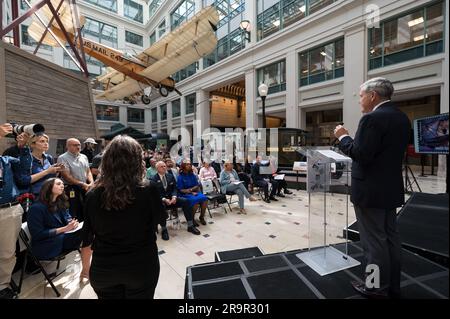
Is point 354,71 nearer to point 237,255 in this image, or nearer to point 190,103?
point 237,255

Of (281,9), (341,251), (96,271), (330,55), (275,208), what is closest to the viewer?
(96,271)

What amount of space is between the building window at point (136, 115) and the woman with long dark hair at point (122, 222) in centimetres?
2843

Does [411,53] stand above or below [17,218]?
above

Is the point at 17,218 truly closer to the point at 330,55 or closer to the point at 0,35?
the point at 0,35

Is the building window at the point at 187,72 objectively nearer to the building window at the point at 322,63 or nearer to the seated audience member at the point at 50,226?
the building window at the point at 322,63

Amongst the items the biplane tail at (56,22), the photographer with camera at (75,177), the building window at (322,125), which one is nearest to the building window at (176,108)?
the biplane tail at (56,22)

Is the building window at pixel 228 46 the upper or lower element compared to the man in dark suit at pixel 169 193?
upper

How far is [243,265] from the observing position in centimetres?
231

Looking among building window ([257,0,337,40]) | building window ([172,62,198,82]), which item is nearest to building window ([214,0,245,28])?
building window ([257,0,337,40])

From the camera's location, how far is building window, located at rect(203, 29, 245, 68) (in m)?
15.9

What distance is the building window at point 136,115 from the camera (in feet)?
87.8

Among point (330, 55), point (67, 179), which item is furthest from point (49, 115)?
point (330, 55)

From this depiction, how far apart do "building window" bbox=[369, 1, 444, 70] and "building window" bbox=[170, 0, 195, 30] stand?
→ 16.7 metres

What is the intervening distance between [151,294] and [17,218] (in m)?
2.07
